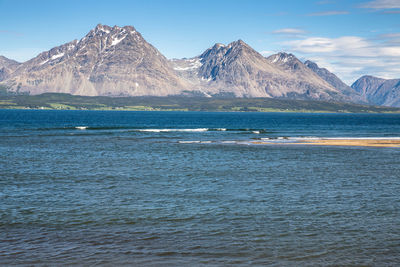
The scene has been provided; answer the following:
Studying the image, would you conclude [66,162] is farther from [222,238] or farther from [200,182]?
[222,238]

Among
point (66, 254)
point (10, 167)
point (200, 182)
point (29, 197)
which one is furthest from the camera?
point (10, 167)

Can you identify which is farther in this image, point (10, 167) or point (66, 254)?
point (10, 167)

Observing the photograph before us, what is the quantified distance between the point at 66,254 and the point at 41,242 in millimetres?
2943

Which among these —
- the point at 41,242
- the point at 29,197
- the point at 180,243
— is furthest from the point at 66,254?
the point at 29,197

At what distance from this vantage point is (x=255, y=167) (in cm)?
5912

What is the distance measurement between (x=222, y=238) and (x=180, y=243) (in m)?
2.61

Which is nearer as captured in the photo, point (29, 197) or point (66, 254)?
point (66, 254)

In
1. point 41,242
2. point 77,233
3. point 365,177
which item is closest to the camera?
point 41,242

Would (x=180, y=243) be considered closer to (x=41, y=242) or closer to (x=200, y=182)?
(x=41, y=242)

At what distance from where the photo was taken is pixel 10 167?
5694 centimetres

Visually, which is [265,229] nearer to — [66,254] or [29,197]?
[66,254]

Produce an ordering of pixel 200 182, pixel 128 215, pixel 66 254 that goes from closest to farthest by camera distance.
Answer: pixel 66 254, pixel 128 215, pixel 200 182

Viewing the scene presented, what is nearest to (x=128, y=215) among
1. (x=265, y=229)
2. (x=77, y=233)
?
(x=77, y=233)

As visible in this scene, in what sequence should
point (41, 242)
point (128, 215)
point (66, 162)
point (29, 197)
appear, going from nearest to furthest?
point (41, 242), point (128, 215), point (29, 197), point (66, 162)
